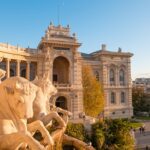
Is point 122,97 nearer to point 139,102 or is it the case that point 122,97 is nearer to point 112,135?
point 139,102

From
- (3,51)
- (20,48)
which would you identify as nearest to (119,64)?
(20,48)

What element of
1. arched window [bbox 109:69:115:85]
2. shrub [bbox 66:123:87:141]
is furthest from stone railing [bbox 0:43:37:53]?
arched window [bbox 109:69:115:85]

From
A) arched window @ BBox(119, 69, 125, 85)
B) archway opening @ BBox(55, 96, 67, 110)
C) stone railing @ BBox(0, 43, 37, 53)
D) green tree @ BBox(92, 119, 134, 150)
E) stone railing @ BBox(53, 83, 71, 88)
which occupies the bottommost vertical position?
green tree @ BBox(92, 119, 134, 150)

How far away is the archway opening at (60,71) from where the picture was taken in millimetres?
42906

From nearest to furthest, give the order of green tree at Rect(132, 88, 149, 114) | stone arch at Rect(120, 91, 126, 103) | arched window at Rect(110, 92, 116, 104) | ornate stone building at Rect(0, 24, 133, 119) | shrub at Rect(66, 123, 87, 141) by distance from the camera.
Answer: shrub at Rect(66, 123, 87, 141)
ornate stone building at Rect(0, 24, 133, 119)
arched window at Rect(110, 92, 116, 104)
stone arch at Rect(120, 91, 126, 103)
green tree at Rect(132, 88, 149, 114)

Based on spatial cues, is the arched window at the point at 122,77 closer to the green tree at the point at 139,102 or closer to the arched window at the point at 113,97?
the arched window at the point at 113,97

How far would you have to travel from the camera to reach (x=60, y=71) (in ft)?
144

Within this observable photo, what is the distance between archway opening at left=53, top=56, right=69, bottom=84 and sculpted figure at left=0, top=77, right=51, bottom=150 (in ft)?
110

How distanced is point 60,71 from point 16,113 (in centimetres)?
3484

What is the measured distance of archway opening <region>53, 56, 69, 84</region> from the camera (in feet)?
141

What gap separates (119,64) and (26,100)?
145 ft

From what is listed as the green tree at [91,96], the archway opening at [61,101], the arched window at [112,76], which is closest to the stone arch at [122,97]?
the arched window at [112,76]

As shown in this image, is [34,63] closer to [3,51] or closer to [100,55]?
[3,51]

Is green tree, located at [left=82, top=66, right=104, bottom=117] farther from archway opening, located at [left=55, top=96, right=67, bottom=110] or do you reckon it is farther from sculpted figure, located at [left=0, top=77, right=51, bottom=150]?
sculpted figure, located at [left=0, top=77, right=51, bottom=150]
